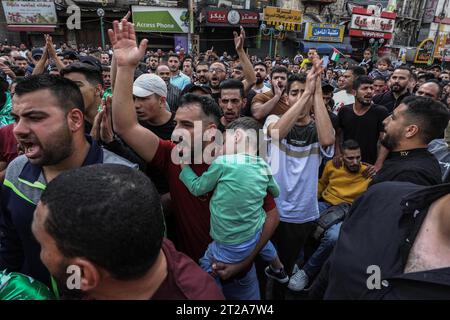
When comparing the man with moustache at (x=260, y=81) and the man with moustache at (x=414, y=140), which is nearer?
the man with moustache at (x=414, y=140)

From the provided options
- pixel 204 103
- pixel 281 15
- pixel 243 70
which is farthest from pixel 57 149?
pixel 281 15

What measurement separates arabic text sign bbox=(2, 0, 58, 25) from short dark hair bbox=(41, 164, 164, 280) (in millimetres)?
23866

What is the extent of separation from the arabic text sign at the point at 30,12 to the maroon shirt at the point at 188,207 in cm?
2298

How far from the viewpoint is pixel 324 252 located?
3051 mm

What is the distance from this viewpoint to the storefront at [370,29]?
90.5ft

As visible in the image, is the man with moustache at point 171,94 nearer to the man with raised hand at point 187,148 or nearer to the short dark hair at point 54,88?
the man with raised hand at point 187,148

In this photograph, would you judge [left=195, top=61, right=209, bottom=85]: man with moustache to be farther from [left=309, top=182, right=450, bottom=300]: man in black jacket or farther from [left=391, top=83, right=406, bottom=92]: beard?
[left=309, top=182, right=450, bottom=300]: man in black jacket

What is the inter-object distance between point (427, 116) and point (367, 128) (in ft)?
5.28

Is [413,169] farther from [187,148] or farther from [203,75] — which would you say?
[203,75]

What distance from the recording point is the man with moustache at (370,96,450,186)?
2.15m

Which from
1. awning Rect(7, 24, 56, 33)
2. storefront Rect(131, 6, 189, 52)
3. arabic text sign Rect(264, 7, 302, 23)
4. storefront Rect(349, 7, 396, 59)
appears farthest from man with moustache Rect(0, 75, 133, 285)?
storefront Rect(349, 7, 396, 59)

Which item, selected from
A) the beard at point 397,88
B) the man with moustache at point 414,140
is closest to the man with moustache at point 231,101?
the man with moustache at point 414,140

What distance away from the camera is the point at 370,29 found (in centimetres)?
2842
